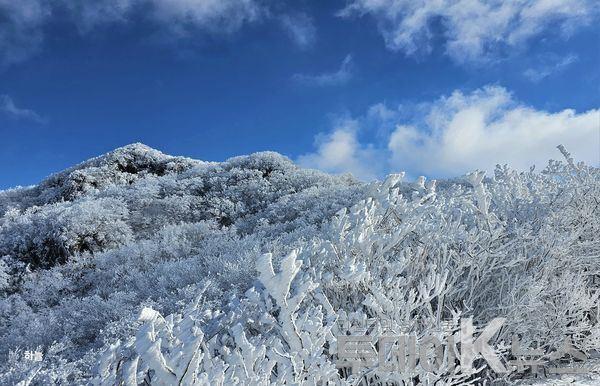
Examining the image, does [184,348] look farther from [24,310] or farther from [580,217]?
[24,310]

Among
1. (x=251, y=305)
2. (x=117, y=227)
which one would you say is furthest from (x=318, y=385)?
(x=117, y=227)

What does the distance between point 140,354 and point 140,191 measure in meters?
11.7

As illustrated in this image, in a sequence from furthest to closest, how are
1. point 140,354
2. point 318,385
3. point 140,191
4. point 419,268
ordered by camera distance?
point 140,191
point 419,268
point 318,385
point 140,354

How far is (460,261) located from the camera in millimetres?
4352

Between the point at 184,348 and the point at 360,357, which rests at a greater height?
the point at 184,348

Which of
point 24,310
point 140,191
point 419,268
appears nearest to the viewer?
point 419,268

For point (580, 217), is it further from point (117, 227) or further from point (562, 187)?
point (117, 227)

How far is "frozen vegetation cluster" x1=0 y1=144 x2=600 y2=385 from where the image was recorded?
290 centimetres

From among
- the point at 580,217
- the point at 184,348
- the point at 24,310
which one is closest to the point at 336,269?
the point at 184,348

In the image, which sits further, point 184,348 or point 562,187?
point 562,187

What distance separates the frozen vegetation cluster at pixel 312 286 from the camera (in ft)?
9.52

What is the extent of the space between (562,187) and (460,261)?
2.16 m

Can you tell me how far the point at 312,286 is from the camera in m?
3.31

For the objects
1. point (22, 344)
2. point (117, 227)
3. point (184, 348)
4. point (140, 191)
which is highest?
point (140, 191)
